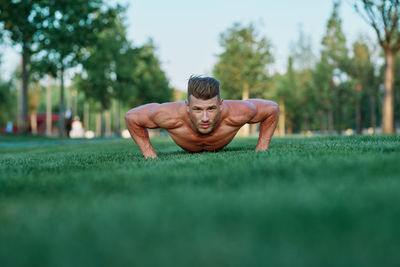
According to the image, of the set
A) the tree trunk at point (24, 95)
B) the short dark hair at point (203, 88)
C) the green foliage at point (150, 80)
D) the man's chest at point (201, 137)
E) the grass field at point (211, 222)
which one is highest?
the green foliage at point (150, 80)

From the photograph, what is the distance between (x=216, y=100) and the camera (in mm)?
4594

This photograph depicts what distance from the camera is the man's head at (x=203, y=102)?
4.51m

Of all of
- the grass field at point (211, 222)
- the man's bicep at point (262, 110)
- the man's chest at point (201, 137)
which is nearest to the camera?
the grass field at point (211, 222)

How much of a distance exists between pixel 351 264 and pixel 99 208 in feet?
3.80

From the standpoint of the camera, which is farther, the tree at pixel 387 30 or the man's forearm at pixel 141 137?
the tree at pixel 387 30

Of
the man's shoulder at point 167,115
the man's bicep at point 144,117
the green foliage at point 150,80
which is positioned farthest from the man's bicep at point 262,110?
the green foliage at point 150,80

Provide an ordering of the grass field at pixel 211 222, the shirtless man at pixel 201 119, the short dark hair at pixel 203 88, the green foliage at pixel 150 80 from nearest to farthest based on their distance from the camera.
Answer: the grass field at pixel 211 222, the short dark hair at pixel 203 88, the shirtless man at pixel 201 119, the green foliage at pixel 150 80

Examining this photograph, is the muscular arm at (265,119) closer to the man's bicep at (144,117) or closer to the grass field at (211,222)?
the man's bicep at (144,117)

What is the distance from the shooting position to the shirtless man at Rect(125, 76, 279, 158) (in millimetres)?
4641

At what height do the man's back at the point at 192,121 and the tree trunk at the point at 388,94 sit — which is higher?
the tree trunk at the point at 388,94

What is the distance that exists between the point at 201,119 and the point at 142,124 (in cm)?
101

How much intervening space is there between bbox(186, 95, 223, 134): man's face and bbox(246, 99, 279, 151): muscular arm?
32.1 inches

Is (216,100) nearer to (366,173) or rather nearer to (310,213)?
(366,173)

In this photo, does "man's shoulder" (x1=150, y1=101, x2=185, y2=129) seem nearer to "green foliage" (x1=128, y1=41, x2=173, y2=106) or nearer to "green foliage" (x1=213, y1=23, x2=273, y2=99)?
"green foliage" (x1=213, y1=23, x2=273, y2=99)
